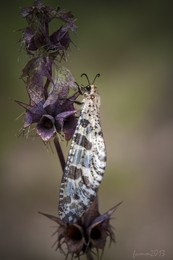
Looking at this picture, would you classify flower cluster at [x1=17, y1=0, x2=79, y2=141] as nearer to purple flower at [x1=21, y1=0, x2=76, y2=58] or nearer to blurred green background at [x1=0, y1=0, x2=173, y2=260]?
purple flower at [x1=21, y1=0, x2=76, y2=58]

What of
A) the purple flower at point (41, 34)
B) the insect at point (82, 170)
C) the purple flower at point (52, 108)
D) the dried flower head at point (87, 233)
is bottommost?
the dried flower head at point (87, 233)

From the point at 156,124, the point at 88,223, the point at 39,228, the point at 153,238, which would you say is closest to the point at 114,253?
the point at 153,238

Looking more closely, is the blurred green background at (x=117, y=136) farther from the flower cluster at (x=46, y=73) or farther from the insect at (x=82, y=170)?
the flower cluster at (x=46, y=73)

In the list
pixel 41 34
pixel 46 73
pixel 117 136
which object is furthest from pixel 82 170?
pixel 117 136

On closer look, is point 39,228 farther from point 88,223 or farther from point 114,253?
point 88,223

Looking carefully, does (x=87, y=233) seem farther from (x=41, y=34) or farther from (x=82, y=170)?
(x=41, y=34)

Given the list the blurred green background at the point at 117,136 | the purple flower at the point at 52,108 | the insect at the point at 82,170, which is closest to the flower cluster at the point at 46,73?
the purple flower at the point at 52,108
